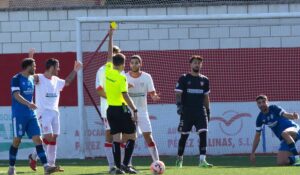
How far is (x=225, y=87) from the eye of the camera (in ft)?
66.8

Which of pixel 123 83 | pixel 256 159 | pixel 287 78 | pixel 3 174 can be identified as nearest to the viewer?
pixel 123 83

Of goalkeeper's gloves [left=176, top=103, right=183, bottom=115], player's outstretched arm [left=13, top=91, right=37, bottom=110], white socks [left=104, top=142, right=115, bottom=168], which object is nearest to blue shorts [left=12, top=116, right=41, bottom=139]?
player's outstretched arm [left=13, top=91, right=37, bottom=110]

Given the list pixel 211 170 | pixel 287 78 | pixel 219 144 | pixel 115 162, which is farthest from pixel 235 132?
pixel 115 162

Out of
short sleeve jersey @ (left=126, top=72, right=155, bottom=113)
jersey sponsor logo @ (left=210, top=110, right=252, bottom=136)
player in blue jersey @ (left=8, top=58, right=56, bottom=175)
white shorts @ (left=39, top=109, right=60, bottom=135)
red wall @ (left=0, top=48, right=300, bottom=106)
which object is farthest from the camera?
jersey sponsor logo @ (left=210, top=110, right=252, bottom=136)

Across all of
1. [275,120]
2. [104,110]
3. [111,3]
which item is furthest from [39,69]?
[275,120]

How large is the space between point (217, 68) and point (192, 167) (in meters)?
4.60

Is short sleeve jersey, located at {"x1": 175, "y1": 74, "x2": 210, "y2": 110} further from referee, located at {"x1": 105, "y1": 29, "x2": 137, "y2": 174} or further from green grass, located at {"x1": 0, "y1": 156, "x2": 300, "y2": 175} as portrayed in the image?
referee, located at {"x1": 105, "y1": 29, "x2": 137, "y2": 174}

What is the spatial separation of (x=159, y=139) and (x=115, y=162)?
236 inches

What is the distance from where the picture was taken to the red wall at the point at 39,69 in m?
20.7

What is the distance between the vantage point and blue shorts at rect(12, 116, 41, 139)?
572 inches

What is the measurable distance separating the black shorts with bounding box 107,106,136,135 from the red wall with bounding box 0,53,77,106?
651 cm

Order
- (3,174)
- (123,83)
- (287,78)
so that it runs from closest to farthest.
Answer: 1. (123,83)
2. (3,174)
3. (287,78)

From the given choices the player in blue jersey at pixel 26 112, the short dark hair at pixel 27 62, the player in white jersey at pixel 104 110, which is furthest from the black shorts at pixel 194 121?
the short dark hair at pixel 27 62

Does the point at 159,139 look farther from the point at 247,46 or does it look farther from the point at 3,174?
the point at 3,174
